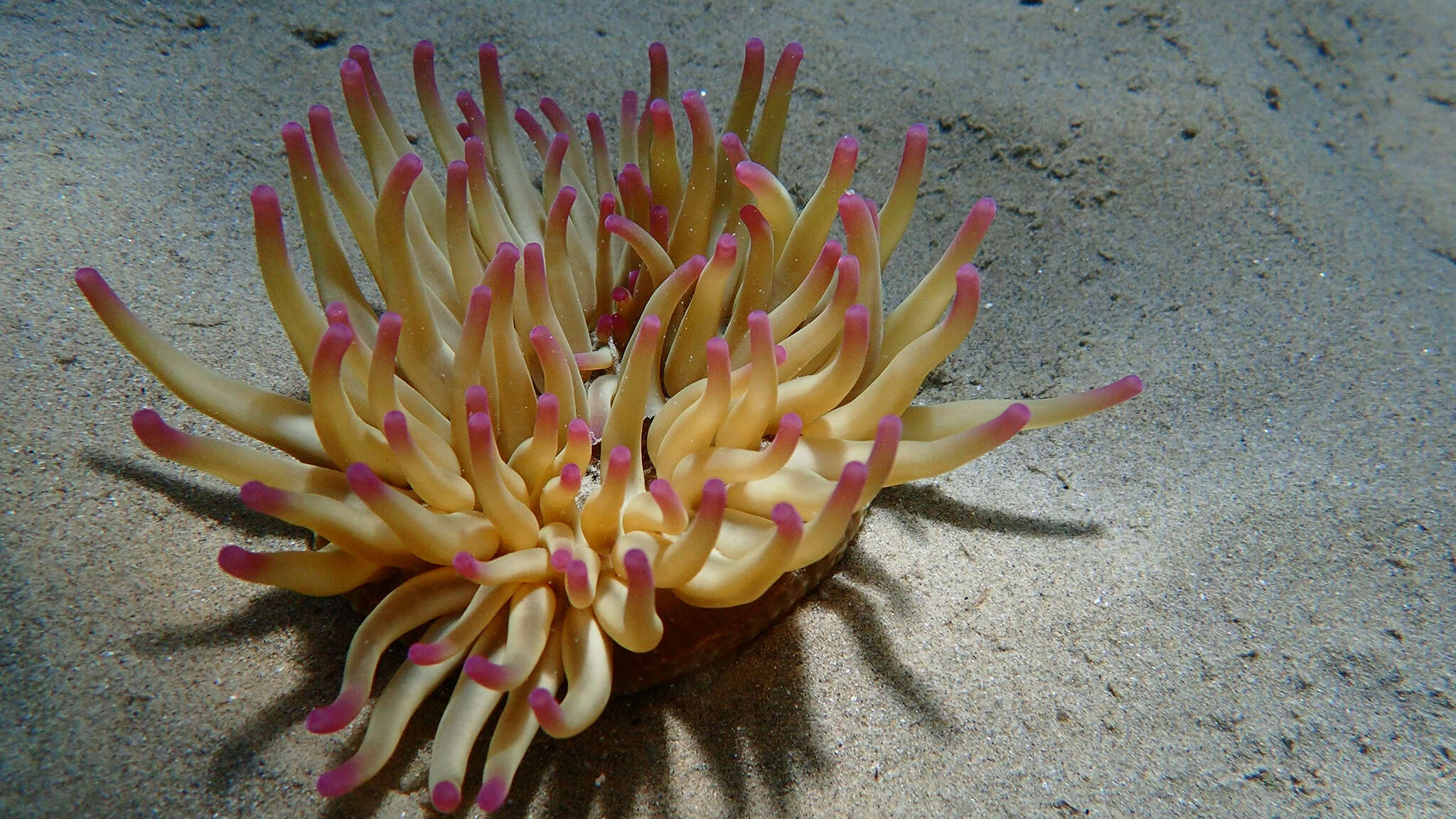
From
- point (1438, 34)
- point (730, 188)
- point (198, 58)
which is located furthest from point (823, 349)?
point (1438, 34)

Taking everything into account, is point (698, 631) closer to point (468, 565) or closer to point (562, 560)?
point (562, 560)

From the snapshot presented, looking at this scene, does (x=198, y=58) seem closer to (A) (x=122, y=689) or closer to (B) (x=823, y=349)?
(A) (x=122, y=689)

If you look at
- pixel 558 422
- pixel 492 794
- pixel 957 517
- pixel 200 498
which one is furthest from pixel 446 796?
pixel 957 517

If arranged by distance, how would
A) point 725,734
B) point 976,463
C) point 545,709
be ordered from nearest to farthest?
1. point 545,709
2. point 725,734
3. point 976,463

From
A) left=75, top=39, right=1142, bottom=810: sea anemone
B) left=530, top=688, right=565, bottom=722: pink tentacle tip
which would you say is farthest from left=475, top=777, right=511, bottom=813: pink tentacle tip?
left=530, top=688, right=565, bottom=722: pink tentacle tip

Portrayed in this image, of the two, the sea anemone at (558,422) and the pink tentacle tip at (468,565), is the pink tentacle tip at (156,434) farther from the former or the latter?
the pink tentacle tip at (468,565)

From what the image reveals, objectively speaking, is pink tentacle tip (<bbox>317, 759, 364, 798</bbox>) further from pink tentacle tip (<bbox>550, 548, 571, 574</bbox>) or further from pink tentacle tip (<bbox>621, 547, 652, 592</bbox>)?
pink tentacle tip (<bbox>621, 547, 652, 592</bbox>)
